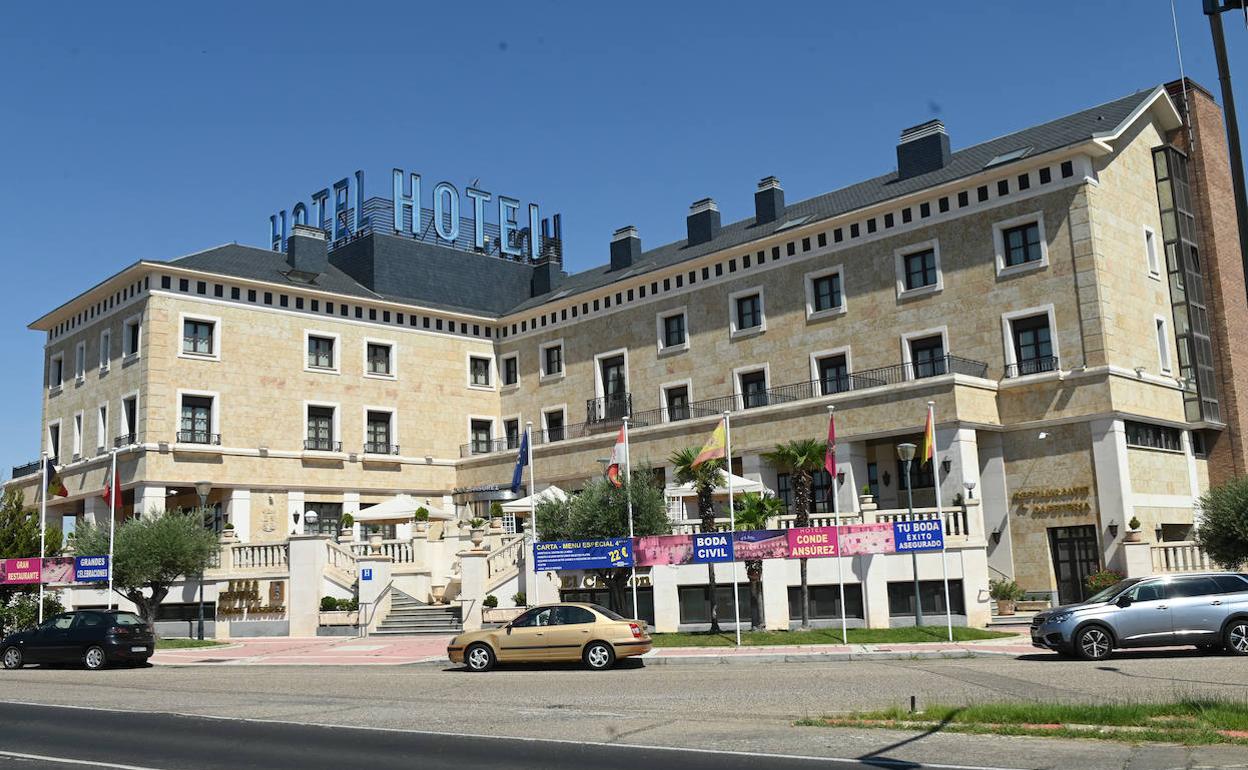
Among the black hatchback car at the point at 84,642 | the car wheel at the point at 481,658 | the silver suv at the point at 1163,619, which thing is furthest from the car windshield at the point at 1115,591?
the black hatchback car at the point at 84,642

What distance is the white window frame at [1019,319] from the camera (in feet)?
115

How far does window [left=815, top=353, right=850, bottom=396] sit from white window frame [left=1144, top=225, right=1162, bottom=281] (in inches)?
422

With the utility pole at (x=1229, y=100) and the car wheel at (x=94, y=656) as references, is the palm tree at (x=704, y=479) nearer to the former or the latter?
the car wheel at (x=94, y=656)

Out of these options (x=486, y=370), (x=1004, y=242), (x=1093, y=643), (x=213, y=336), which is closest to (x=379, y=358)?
(x=486, y=370)

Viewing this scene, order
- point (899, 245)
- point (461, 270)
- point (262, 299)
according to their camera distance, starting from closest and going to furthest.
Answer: point (899, 245)
point (262, 299)
point (461, 270)

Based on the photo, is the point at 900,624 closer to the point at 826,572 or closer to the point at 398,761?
the point at 826,572

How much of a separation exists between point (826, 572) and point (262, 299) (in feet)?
94.1

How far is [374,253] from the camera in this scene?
52.8 metres

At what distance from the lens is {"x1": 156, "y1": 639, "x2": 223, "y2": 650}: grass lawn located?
31.6m

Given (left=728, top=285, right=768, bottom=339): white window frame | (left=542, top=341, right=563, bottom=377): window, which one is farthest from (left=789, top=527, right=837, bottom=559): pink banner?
(left=542, top=341, right=563, bottom=377): window

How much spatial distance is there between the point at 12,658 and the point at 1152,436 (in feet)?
111

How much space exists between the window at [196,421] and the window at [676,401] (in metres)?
18.5

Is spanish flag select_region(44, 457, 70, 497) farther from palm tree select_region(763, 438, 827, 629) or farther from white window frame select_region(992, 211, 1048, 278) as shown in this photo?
white window frame select_region(992, 211, 1048, 278)

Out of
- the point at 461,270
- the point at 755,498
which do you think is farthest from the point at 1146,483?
the point at 461,270
